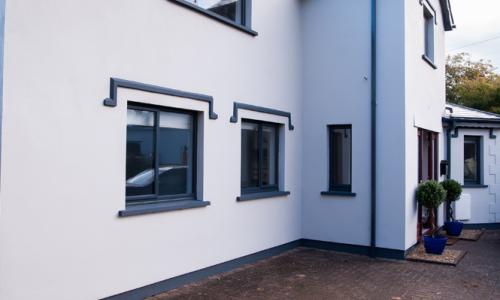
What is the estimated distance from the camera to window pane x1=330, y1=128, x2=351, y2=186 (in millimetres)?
9250

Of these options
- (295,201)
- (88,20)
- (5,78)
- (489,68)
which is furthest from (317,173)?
(489,68)

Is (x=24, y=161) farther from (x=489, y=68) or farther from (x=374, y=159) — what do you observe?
(x=489, y=68)

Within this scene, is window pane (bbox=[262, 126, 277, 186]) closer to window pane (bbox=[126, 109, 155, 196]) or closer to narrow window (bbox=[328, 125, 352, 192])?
narrow window (bbox=[328, 125, 352, 192])

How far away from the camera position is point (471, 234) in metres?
11.3

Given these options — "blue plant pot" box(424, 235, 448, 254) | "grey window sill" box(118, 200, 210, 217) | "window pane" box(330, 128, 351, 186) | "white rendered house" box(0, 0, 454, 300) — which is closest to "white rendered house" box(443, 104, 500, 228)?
"white rendered house" box(0, 0, 454, 300)

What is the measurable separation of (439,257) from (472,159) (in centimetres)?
540

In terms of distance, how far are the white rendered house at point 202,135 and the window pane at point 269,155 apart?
3 centimetres

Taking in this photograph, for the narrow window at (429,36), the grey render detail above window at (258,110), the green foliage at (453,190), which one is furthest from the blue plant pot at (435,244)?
the narrow window at (429,36)

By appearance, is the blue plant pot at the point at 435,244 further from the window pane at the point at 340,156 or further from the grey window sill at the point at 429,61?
the grey window sill at the point at 429,61

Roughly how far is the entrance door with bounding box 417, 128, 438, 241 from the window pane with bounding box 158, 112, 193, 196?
18.2 feet

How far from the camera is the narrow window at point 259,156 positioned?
323 inches

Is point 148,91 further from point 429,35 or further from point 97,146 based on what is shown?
point 429,35

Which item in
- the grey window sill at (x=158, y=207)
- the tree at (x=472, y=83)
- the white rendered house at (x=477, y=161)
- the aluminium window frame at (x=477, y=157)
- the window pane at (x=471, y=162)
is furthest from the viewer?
the tree at (x=472, y=83)

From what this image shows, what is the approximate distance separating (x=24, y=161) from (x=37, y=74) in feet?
2.98
